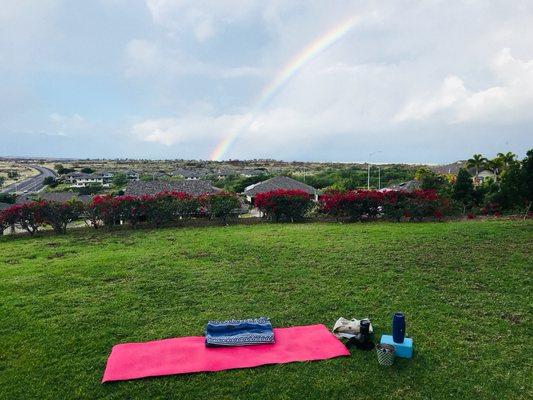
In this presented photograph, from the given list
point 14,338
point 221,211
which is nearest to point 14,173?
point 221,211

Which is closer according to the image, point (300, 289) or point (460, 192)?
point (300, 289)

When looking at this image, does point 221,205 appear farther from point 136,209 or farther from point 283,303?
point 283,303

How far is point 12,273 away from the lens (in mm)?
8812

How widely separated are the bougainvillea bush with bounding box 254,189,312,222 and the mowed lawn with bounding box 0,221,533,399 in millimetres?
3303

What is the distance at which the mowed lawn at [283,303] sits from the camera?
4508 mm

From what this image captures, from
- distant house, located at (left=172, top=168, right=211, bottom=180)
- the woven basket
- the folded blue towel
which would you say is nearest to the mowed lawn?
the woven basket

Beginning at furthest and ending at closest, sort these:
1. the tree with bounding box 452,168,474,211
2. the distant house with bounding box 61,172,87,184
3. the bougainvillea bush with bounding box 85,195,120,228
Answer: the distant house with bounding box 61,172,87,184 → the tree with bounding box 452,168,474,211 → the bougainvillea bush with bounding box 85,195,120,228

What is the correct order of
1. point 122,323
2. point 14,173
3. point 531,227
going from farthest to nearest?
1. point 14,173
2. point 531,227
3. point 122,323

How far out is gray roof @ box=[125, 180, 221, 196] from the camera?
3103 centimetres

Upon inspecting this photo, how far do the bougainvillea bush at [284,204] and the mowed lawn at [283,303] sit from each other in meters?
3.30

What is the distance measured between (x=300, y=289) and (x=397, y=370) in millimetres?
2909

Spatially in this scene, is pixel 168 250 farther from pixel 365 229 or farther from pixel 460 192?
pixel 460 192

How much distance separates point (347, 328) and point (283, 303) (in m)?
1.54

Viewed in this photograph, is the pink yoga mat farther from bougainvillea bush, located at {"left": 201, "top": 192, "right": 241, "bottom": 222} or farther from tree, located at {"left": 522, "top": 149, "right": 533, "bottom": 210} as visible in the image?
tree, located at {"left": 522, "top": 149, "right": 533, "bottom": 210}
